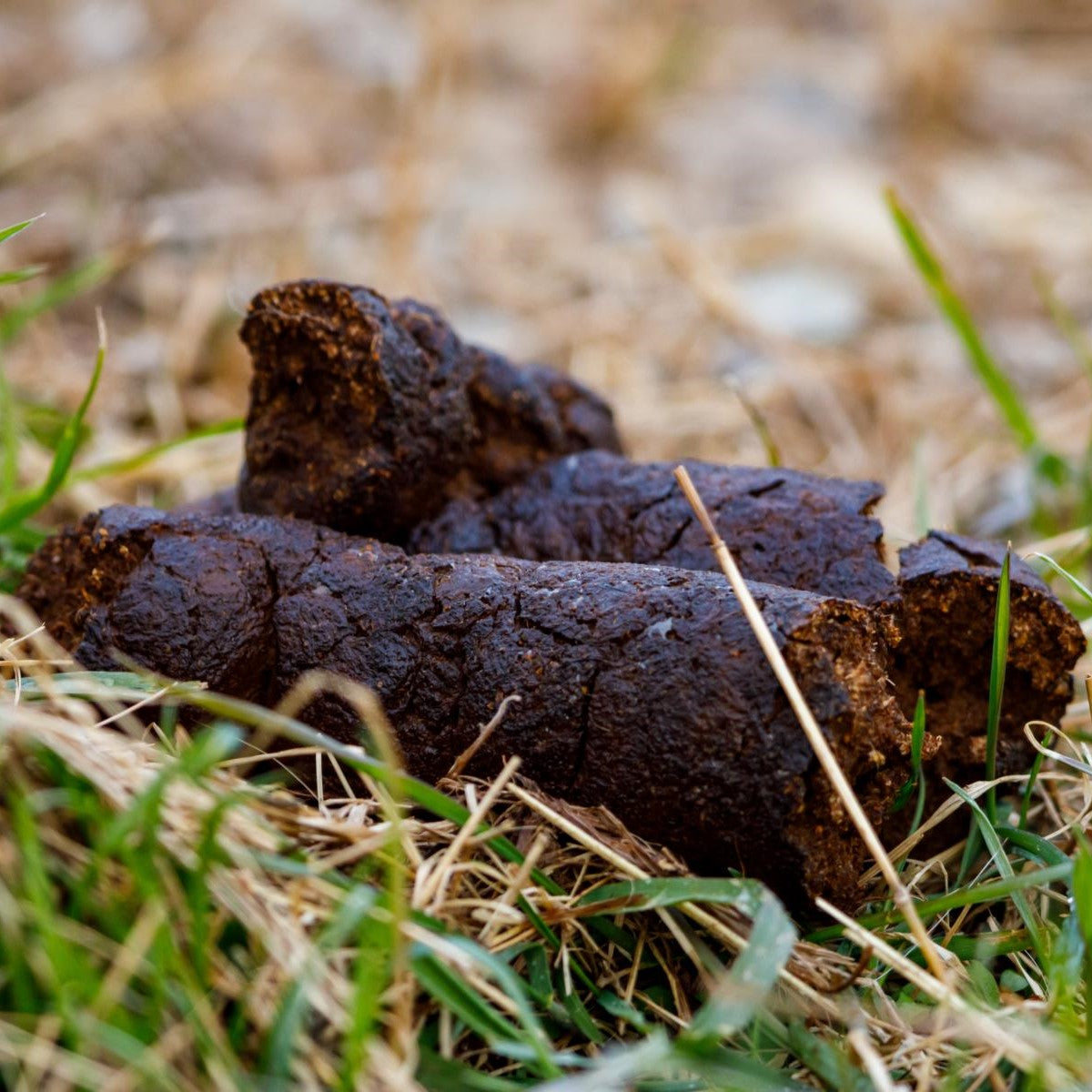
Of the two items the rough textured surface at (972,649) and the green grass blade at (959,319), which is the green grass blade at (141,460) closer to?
the rough textured surface at (972,649)

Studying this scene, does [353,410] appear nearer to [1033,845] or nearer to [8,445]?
[8,445]

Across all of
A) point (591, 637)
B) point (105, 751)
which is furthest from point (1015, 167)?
point (105, 751)

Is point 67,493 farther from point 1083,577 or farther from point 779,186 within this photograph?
point 779,186

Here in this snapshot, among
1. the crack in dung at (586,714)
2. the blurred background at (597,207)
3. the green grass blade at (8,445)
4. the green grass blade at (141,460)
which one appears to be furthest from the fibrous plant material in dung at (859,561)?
the green grass blade at (8,445)

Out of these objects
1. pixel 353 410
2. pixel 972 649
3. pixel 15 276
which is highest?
pixel 15 276

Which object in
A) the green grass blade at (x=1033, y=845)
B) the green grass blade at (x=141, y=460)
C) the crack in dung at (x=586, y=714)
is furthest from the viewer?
the green grass blade at (x=141, y=460)

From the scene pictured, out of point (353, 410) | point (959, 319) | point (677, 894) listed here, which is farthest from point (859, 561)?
point (959, 319)
